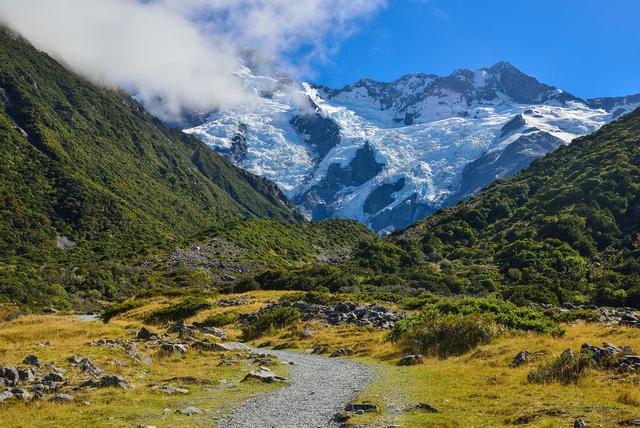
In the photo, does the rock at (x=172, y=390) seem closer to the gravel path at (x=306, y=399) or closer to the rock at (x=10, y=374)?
the gravel path at (x=306, y=399)

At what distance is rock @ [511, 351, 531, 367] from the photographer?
75.7ft

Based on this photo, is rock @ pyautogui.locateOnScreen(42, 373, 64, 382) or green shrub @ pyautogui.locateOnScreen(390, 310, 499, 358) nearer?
rock @ pyautogui.locateOnScreen(42, 373, 64, 382)

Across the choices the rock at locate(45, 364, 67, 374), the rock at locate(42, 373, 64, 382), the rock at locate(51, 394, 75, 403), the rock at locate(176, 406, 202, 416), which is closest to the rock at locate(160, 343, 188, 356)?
the rock at locate(45, 364, 67, 374)

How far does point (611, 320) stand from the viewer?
35250 mm

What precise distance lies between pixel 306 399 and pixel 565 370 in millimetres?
9522

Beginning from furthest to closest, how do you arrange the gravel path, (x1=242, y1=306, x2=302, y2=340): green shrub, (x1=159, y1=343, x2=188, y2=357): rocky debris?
(x1=242, y1=306, x2=302, y2=340): green shrub → (x1=159, y1=343, x2=188, y2=357): rocky debris → the gravel path

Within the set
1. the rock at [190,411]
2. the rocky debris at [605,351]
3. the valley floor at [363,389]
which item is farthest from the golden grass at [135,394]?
the rocky debris at [605,351]

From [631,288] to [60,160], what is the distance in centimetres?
18264

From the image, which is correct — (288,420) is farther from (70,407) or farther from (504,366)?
(504,366)

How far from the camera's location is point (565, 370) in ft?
65.0

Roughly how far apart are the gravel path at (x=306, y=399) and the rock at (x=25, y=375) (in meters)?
8.42

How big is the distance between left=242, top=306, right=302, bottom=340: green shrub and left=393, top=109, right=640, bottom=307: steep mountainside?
22.6 meters

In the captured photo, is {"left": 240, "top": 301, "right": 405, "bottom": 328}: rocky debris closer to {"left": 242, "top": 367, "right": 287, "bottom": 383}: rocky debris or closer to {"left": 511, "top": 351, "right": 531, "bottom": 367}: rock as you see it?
{"left": 511, "top": 351, "right": 531, "bottom": 367}: rock

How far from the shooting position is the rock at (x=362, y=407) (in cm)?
1694
